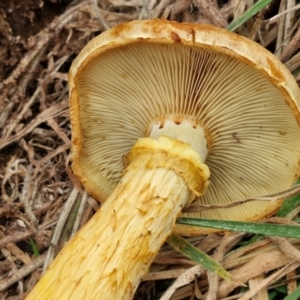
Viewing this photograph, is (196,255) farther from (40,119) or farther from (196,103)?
(40,119)

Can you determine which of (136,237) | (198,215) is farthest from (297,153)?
(136,237)

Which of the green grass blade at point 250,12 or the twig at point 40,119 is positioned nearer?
the green grass blade at point 250,12

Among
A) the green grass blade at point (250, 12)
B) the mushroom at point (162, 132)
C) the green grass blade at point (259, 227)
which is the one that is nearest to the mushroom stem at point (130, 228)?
A: the mushroom at point (162, 132)

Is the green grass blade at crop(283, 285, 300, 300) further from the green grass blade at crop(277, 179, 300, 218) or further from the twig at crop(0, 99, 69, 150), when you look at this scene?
the twig at crop(0, 99, 69, 150)

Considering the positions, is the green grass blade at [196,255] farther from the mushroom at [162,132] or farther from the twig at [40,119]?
the twig at [40,119]

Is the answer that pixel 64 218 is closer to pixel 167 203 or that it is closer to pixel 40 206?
pixel 40 206

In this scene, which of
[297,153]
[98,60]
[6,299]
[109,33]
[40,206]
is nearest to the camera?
[109,33]

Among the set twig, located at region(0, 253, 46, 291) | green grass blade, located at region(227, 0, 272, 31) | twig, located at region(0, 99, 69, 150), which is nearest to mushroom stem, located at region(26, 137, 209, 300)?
twig, located at region(0, 253, 46, 291)
